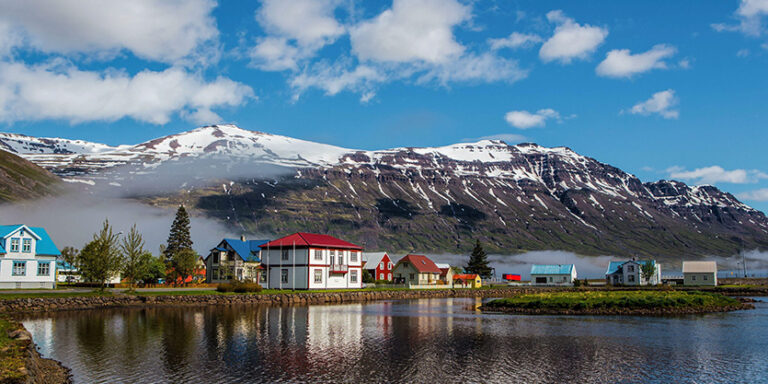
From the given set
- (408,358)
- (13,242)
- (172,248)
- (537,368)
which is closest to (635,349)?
(537,368)

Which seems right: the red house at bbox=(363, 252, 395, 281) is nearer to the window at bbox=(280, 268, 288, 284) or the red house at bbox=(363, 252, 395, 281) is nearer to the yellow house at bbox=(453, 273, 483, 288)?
the yellow house at bbox=(453, 273, 483, 288)

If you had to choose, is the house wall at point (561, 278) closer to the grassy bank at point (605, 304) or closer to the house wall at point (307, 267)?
the house wall at point (307, 267)

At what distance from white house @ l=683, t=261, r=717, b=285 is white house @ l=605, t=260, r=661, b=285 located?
7.13 m

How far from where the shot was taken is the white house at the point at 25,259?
238 feet

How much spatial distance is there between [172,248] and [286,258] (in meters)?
44.8

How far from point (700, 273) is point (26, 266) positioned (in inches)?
4978

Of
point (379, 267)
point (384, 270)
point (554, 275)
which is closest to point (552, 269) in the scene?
point (554, 275)

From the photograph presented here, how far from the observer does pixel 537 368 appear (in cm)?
2741

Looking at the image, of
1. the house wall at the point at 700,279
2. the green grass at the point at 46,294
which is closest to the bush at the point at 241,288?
the green grass at the point at 46,294

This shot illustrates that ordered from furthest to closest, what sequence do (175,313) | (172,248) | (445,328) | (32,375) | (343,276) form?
(172,248) < (343,276) < (175,313) < (445,328) < (32,375)

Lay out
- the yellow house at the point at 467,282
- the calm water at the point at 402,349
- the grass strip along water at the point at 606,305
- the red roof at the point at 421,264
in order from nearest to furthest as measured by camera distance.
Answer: the calm water at the point at 402,349 < the grass strip along water at the point at 606,305 < the red roof at the point at 421,264 < the yellow house at the point at 467,282

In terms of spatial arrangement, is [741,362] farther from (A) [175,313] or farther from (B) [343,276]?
(B) [343,276]

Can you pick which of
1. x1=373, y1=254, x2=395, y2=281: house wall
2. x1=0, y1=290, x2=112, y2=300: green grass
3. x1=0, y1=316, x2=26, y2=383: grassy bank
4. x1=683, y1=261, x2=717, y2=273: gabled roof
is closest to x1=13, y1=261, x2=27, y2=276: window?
x1=0, y1=290, x2=112, y2=300: green grass

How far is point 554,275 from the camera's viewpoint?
467 feet
